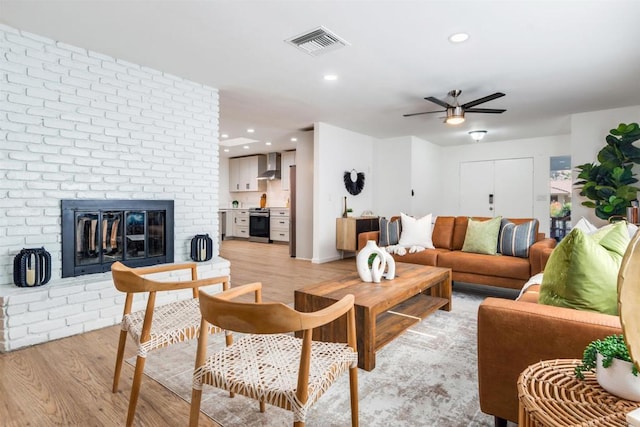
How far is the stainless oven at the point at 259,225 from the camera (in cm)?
905

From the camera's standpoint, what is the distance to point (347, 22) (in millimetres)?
2654

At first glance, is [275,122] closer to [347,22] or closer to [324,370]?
[347,22]

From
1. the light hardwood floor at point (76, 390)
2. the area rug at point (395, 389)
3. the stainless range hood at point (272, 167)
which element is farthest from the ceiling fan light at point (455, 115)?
the stainless range hood at point (272, 167)

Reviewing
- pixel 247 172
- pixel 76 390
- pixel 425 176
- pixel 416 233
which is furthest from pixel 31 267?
pixel 247 172

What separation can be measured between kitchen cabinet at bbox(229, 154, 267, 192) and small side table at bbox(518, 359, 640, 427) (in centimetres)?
888

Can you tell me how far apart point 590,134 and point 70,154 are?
6.64 meters

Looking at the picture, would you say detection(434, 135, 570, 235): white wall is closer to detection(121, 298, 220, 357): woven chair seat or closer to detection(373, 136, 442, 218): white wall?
detection(373, 136, 442, 218): white wall

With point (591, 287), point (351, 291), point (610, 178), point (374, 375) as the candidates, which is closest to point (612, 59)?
point (610, 178)

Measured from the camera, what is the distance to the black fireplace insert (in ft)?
9.87

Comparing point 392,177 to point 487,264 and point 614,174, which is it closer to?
point 614,174

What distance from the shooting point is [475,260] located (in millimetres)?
3828

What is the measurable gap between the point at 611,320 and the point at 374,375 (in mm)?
1254

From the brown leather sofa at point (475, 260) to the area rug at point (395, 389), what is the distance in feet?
4.09

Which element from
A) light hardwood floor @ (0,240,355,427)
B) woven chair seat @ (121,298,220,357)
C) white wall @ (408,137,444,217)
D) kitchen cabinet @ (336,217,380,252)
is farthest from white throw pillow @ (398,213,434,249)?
light hardwood floor @ (0,240,355,427)
